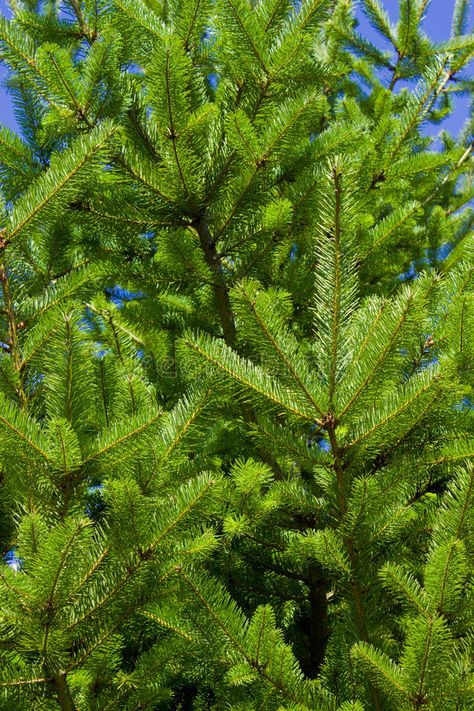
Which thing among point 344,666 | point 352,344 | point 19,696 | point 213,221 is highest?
point 213,221

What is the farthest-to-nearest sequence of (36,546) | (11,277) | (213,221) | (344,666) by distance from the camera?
(213,221) → (11,277) → (344,666) → (36,546)

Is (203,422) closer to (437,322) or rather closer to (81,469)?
(81,469)

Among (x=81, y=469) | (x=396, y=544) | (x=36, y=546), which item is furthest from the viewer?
(x=396, y=544)

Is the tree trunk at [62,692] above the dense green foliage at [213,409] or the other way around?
the other way around

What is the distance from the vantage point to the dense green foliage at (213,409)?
175 centimetres

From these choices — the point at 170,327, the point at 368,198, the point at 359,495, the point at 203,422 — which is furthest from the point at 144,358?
the point at 359,495

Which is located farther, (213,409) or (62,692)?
(213,409)

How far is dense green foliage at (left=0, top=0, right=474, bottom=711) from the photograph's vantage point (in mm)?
1752

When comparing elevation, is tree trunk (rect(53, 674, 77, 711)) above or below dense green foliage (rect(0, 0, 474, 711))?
below

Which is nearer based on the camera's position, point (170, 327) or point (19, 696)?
point (19, 696)

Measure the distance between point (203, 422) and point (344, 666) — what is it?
2.65 ft

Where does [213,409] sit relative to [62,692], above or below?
above

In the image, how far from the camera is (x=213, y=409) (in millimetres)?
2531

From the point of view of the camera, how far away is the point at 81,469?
1.87 meters
